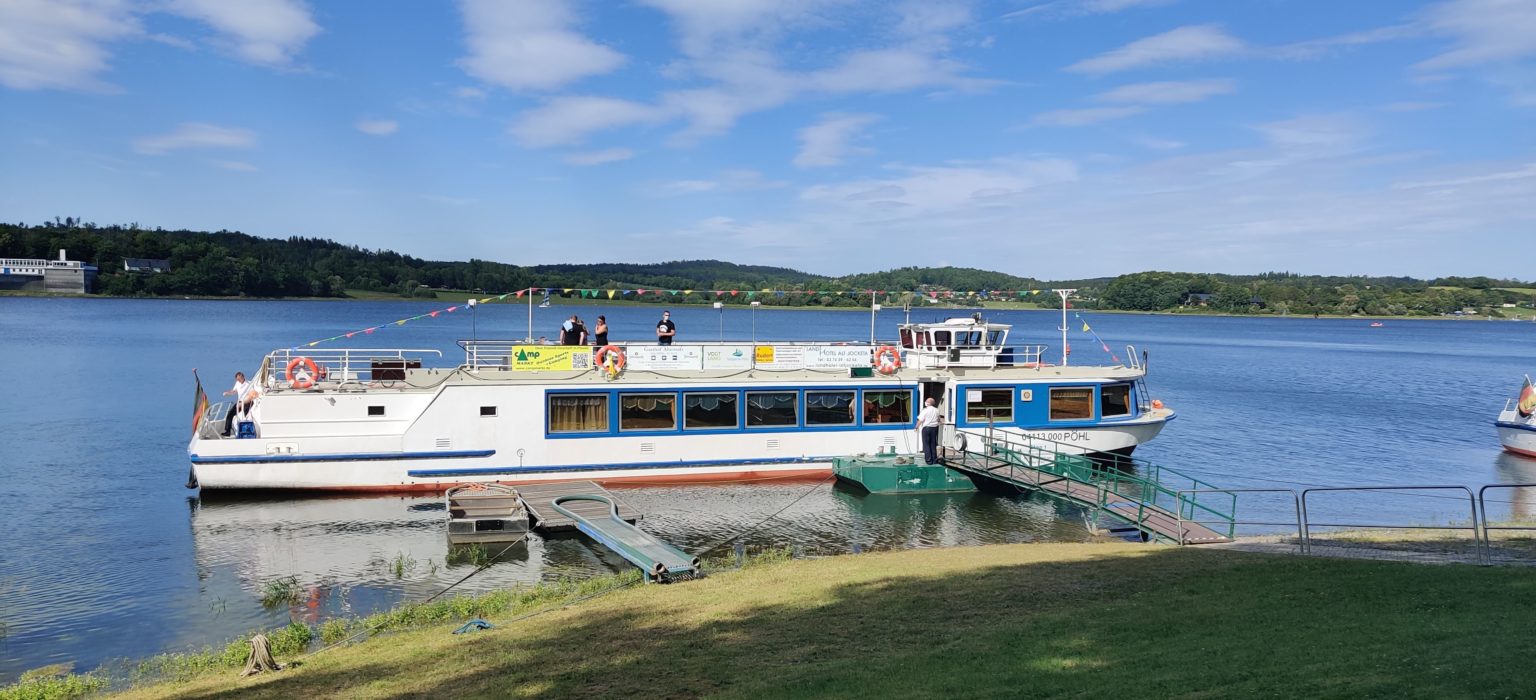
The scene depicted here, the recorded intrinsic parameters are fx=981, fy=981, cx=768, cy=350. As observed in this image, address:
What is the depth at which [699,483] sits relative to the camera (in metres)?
26.0

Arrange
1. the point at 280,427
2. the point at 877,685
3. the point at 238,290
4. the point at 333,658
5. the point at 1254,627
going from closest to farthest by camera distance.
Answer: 1. the point at 877,685
2. the point at 1254,627
3. the point at 333,658
4. the point at 280,427
5. the point at 238,290

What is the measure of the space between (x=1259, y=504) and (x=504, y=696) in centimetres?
2311

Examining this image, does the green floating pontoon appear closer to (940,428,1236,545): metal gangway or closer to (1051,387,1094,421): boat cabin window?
(940,428,1236,545): metal gangway

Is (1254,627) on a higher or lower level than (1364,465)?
higher

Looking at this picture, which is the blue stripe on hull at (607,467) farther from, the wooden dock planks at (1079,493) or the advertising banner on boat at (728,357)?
the wooden dock planks at (1079,493)

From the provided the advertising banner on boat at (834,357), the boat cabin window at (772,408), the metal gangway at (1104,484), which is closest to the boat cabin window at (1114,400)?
the metal gangway at (1104,484)

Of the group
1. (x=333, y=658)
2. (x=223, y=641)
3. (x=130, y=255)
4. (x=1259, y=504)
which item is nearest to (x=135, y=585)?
(x=223, y=641)

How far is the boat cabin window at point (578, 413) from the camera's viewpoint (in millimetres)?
25297

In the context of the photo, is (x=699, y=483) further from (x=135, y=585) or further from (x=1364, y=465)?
(x=1364, y=465)

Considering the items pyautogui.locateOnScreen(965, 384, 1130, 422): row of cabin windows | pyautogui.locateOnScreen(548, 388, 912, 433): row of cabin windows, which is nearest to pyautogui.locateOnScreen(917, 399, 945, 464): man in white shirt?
pyautogui.locateOnScreen(548, 388, 912, 433): row of cabin windows

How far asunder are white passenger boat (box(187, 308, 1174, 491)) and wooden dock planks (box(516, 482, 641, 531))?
1.60 metres

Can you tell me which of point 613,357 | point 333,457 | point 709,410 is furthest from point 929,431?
point 333,457

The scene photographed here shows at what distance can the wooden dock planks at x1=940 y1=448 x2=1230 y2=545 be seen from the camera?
56.9ft

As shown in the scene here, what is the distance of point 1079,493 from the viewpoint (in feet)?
70.1
